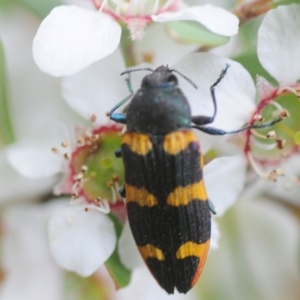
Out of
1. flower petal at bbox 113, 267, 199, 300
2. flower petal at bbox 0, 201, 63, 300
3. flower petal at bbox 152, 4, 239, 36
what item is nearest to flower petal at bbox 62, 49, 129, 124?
flower petal at bbox 152, 4, 239, 36

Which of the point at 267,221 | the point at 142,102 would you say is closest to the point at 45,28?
the point at 142,102

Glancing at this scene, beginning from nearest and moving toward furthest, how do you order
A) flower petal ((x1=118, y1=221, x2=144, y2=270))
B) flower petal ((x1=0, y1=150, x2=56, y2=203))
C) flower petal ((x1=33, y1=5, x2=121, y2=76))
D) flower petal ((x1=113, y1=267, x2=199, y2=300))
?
flower petal ((x1=33, y1=5, x2=121, y2=76)), flower petal ((x1=118, y1=221, x2=144, y2=270)), flower petal ((x1=0, y1=150, x2=56, y2=203)), flower petal ((x1=113, y1=267, x2=199, y2=300))

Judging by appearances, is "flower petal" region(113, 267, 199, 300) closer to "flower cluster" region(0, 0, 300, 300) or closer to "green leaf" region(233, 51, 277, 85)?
"flower cluster" region(0, 0, 300, 300)

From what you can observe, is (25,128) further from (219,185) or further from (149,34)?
(219,185)

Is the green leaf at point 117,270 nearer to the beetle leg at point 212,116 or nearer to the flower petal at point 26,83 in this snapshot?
the beetle leg at point 212,116

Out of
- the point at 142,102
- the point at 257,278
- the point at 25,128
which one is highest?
the point at 142,102

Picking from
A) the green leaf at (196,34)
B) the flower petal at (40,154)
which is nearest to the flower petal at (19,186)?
the flower petal at (40,154)
